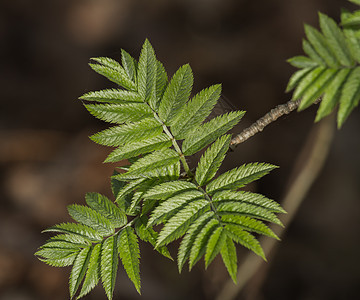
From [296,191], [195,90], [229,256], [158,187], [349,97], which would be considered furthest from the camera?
[195,90]

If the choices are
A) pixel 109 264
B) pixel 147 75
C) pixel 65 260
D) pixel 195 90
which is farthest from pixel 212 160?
pixel 195 90

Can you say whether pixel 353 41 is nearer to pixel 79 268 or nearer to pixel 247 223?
pixel 247 223

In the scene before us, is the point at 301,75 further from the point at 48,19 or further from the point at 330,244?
the point at 48,19

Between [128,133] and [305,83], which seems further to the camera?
[128,133]

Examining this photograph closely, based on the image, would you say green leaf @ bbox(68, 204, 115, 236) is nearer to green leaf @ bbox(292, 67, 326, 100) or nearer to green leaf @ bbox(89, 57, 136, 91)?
green leaf @ bbox(89, 57, 136, 91)

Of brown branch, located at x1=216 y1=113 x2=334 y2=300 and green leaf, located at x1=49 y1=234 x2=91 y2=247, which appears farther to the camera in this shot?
brown branch, located at x1=216 y1=113 x2=334 y2=300

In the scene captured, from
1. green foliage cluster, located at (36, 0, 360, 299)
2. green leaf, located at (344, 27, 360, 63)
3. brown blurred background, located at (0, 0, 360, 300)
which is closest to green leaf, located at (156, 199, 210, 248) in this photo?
green foliage cluster, located at (36, 0, 360, 299)
